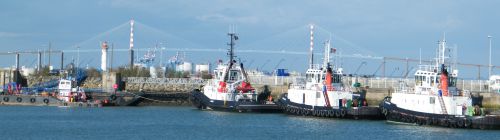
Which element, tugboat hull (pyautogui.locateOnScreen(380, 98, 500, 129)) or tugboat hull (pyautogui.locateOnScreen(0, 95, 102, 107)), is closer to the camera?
tugboat hull (pyautogui.locateOnScreen(380, 98, 500, 129))

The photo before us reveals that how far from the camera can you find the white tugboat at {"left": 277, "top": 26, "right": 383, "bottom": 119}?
64.1 m

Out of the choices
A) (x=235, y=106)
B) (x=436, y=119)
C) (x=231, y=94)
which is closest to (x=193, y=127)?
(x=436, y=119)

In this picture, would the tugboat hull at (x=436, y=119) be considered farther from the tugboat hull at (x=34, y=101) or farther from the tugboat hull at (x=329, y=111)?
the tugboat hull at (x=34, y=101)

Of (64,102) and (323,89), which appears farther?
(64,102)

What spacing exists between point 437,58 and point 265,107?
650 inches

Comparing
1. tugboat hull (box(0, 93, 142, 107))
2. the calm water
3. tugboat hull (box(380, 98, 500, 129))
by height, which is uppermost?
tugboat hull (box(0, 93, 142, 107))

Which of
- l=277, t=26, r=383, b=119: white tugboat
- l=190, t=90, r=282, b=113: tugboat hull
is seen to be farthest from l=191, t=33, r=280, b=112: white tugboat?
l=277, t=26, r=383, b=119: white tugboat

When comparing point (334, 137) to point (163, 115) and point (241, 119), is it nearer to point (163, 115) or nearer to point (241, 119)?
Answer: point (241, 119)

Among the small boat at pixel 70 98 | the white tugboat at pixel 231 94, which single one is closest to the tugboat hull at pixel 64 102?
the small boat at pixel 70 98

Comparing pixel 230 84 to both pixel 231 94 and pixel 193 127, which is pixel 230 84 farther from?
pixel 193 127

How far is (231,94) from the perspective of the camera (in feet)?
243

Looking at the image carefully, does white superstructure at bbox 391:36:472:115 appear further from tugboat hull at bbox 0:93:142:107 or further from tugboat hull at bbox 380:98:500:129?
tugboat hull at bbox 0:93:142:107

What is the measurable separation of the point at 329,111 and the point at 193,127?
1151 cm

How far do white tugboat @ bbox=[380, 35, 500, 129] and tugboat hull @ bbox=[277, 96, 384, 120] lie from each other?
4.76 ft
